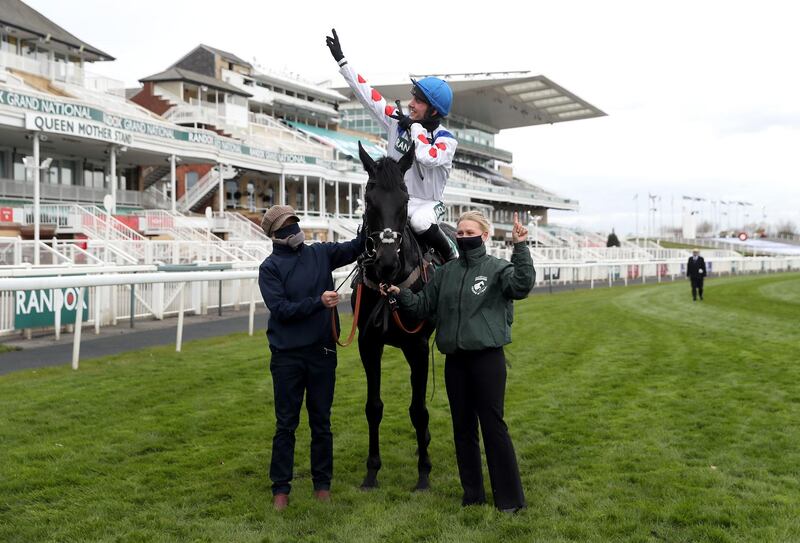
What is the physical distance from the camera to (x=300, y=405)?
4344 mm

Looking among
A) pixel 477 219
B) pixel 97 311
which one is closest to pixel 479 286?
pixel 477 219

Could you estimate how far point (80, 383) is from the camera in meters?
7.77

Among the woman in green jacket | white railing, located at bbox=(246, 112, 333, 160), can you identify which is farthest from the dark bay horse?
white railing, located at bbox=(246, 112, 333, 160)

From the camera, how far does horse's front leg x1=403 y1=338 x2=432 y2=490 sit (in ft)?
14.9

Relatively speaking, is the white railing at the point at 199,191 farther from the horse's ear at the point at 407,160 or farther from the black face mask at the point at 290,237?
the horse's ear at the point at 407,160

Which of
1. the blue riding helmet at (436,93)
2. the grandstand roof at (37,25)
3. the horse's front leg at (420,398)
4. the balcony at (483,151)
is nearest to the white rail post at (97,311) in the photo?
the horse's front leg at (420,398)

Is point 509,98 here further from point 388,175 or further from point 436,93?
point 388,175

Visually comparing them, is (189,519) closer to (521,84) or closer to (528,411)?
(528,411)

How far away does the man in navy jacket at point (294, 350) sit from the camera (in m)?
4.26

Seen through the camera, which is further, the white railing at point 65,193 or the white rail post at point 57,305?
the white railing at point 65,193

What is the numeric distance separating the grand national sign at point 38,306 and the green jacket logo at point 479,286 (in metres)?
9.14

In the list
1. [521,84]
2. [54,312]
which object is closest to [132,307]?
[54,312]

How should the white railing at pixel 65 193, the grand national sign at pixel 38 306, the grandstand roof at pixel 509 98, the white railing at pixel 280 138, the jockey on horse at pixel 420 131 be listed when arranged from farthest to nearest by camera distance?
the grandstand roof at pixel 509 98 → the white railing at pixel 280 138 → the white railing at pixel 65 193 → the grand national sign at pixel 38 306 → the jockey on horse at pixel 420 131

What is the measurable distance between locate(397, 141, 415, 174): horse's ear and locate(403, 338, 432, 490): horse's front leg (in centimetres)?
107
